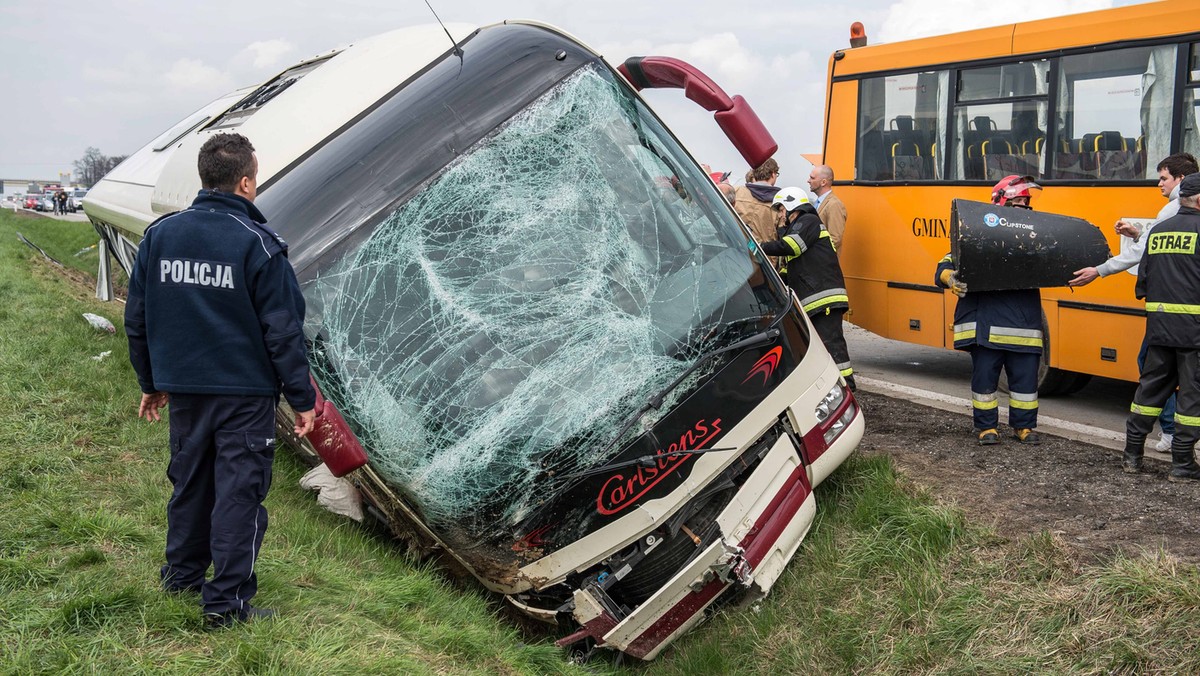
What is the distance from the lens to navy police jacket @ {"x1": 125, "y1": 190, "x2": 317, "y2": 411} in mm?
3186

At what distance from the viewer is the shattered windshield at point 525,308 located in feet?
12.8

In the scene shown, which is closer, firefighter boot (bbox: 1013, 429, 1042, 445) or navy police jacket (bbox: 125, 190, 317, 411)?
navy police jacket (bbox: 125, 190, 317, 411)

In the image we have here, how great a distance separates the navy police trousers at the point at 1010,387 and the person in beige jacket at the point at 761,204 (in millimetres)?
2521

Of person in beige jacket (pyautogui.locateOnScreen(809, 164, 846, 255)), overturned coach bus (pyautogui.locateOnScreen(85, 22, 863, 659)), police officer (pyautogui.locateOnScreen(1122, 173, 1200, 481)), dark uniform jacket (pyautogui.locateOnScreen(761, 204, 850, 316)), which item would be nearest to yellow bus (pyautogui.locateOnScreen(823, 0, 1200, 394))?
person in beige jacket (pyautogui.locateOnScreen(809, 164, 846, 255))

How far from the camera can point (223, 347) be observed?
322 centimetres

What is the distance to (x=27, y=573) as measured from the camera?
362 cm

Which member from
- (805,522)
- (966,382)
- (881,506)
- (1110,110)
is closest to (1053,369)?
(966,382)

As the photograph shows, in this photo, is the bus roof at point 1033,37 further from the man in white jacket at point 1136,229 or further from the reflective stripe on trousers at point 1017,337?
the reflective stripe on trousers at point 1017,337

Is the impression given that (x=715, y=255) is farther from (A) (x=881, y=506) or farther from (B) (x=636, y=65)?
(A) (x=881, y=506)

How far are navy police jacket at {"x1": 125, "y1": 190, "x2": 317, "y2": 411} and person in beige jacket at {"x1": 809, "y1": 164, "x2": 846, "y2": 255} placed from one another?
5.92 metres

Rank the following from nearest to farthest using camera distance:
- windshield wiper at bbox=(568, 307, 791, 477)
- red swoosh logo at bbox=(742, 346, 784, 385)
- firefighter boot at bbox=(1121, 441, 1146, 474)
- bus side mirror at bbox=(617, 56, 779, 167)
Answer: windshield wiper at bbox=(568, 307, 791, 477) < red swoosh logo at bbox=(742, 346, 784, 385) < bus side mirror at bbox=(617, 56, 779, 167) < firefighter boot at bbox=(1121, 441, 1146, 474)

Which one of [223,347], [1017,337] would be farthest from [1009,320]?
[223,347]

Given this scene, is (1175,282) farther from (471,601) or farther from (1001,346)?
(471,601)

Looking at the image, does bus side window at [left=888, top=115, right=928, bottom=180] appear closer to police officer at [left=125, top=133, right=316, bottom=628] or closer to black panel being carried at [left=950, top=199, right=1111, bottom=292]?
black panel being carried at [left=950, top=199, right=1111, bottom=292]
